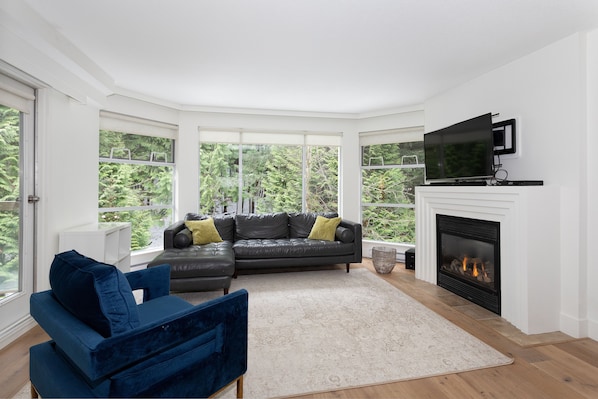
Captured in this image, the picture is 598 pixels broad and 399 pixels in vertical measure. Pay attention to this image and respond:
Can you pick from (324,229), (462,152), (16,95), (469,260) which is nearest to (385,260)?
(324,229)

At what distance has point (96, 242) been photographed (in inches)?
118

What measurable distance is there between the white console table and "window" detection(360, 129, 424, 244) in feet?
12.8

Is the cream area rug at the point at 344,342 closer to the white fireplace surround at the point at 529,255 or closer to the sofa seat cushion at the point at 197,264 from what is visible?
the sofa seat cushion at the point at 197,264

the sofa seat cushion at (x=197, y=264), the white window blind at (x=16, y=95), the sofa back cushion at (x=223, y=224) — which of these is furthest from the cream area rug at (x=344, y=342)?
the white window blind at (x=16, y=95)

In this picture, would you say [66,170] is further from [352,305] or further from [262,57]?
[352,305]

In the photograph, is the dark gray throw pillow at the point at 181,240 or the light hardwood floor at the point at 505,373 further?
the dark gray throw pillow at the point at 181,240

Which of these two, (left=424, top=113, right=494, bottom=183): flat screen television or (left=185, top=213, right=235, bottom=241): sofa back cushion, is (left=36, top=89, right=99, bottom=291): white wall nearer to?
(left=185, top=213, right=235, bottom=241): sofa back cushion

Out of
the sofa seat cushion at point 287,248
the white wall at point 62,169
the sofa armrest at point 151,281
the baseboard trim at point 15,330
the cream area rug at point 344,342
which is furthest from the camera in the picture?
the sofa seat cushion at point 287,248

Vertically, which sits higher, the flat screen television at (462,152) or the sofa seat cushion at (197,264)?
the flat screen television at (462,152)

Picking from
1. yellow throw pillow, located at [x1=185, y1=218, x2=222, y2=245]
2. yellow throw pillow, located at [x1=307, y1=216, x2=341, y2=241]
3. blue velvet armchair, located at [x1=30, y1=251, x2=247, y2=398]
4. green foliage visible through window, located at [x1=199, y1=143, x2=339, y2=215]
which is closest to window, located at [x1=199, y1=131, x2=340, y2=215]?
green foliage visible through window, located at [x1=199, y1=143, x2=339, y2=215]

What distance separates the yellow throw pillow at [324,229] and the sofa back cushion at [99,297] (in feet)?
10.9

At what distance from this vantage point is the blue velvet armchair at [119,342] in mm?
1210

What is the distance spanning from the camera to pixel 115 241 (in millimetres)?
3414

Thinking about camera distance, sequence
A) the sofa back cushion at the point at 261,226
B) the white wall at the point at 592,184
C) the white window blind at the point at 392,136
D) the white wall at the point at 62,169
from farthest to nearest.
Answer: the white window blind at the point at 392,136 < the sofa back cushion at the point at 261,226 < the white wall at the point at 62,169 < the white wall at the point at 592,184
